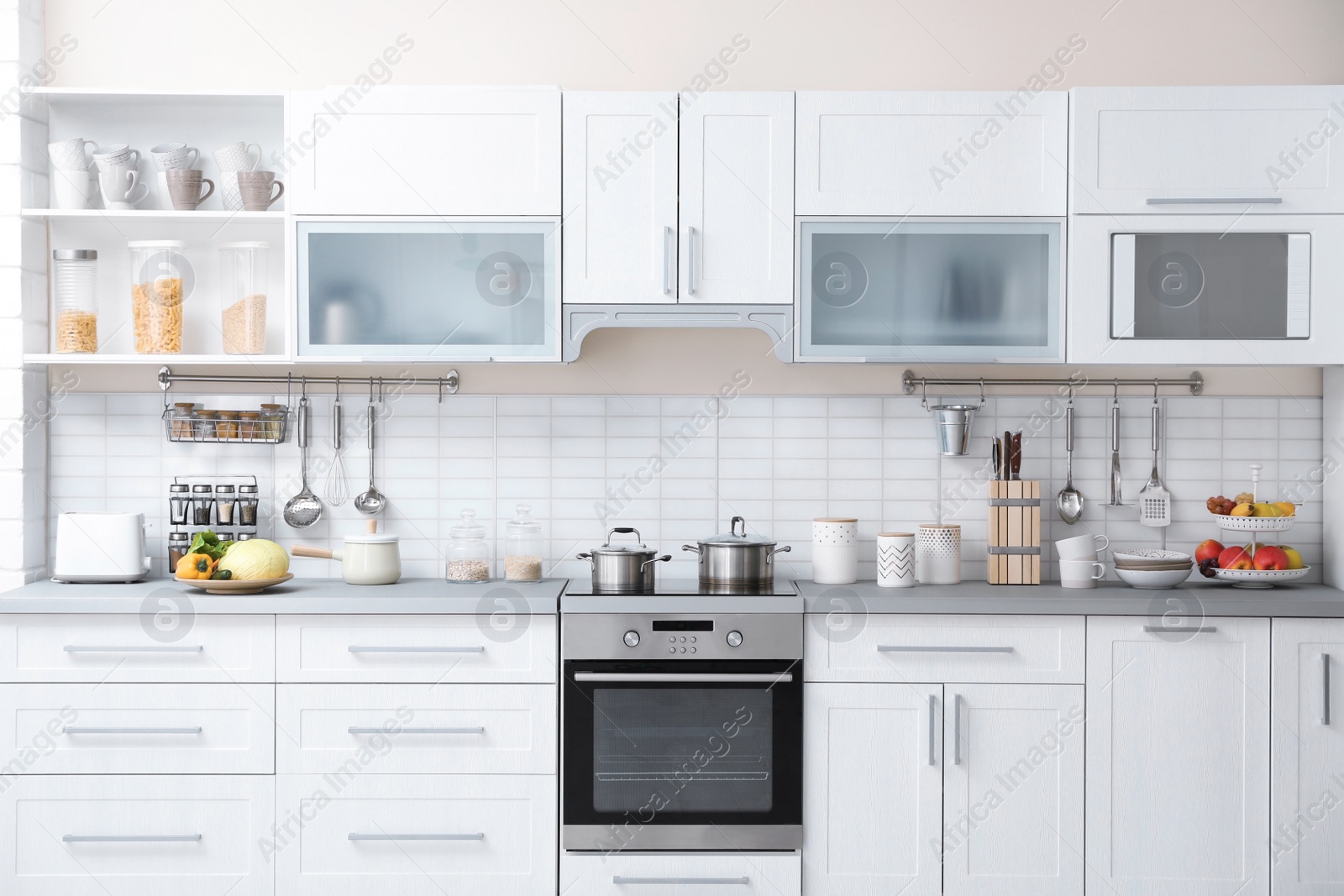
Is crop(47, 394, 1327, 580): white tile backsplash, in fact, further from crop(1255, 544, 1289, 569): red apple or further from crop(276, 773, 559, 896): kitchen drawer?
crop(276, 773, 559, 896): kitchen drawer

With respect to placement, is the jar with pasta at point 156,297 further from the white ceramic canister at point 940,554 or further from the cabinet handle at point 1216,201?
the cabinet handle at point 1216,201

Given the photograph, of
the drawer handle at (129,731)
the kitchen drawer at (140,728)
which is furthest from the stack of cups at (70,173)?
the drawer handle at (129,731)

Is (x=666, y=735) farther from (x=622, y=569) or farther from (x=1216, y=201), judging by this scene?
(x=1216, y=201)

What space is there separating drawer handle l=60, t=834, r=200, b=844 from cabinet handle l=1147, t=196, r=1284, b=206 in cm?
308

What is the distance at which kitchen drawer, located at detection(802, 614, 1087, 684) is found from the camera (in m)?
2.58

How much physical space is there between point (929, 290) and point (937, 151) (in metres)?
0.38

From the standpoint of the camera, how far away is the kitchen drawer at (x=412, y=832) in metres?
2.56

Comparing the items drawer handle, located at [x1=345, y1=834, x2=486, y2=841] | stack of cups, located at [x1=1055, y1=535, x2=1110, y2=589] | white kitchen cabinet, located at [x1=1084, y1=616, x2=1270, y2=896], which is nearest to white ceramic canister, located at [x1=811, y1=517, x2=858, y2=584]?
stack of cups, located at [x1=1055, y1=535, x2=1110, y2=589]

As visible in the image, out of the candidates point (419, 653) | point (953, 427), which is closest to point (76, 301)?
point (419, 653)

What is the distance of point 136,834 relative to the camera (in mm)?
2559

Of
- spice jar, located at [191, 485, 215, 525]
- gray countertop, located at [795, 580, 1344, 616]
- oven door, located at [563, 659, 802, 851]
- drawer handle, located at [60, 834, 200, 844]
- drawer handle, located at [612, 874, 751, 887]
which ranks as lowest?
drawer handle, located at [612, 874, 751, 887]

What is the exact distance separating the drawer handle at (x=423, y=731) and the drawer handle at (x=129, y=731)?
1.36 feet

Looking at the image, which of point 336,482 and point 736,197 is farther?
point 336,482

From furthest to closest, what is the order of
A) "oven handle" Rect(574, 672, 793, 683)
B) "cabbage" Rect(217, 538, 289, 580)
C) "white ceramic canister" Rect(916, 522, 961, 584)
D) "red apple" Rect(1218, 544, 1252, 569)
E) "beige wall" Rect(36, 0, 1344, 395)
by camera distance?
"beige wall" Rect(36, 0, 1344, 395), "white ceramic canister" Rect(916, 522, 961, 584), "red apple" Rect(1218, 544, 1252, 569), "cabbage" Rect(217, 538, 289, 580), "oven handle" Rect(574, 672, 793, 683)
